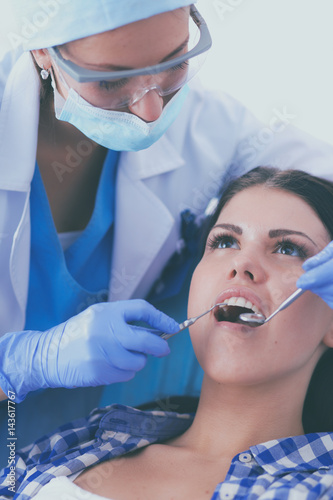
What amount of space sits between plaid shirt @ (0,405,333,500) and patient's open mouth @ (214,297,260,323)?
0.36 meters

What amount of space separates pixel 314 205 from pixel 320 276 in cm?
37

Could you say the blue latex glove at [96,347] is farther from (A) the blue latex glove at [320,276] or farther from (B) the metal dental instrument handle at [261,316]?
(A) the blue latex glove at [320,276]

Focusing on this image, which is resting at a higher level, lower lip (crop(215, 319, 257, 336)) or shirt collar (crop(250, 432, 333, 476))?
lower lip (crop(215, 319, 257, 336))

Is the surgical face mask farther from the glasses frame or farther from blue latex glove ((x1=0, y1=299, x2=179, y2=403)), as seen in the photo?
blue latex glove ((x1=0, y1=299, x2=179, y2=403))

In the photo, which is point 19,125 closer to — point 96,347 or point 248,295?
point 96,347

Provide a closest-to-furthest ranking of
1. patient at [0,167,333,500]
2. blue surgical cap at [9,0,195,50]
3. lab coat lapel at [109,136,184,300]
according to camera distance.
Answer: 1. blue surgical cap at [9,0,195,50]
2. patient at [0,167,333,500]
3. lab coat lapel at [109,136,184,300]

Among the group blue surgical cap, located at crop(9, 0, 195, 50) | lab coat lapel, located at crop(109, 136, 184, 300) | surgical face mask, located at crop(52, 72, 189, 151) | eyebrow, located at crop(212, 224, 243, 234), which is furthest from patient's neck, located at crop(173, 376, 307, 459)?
blue surgical cap, located at crop(9, 0, 195, 50)

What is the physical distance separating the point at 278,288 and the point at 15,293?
2.77 ft

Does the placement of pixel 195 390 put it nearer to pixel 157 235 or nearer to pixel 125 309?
pixel 157 235

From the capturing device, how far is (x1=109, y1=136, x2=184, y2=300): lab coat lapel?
6.75 feet

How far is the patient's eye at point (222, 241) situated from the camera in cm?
175

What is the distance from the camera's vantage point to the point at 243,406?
1.66 m

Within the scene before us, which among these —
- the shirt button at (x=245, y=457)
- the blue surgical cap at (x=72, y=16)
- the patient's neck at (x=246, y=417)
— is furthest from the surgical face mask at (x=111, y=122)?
the shirt button at (x=245, y=457)

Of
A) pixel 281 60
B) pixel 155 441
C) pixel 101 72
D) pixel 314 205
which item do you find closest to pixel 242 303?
pixel 314 205
